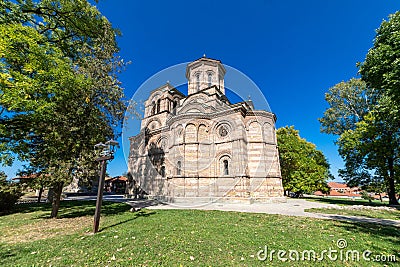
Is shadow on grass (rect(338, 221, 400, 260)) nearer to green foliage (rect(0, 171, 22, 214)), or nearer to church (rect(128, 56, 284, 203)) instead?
church (rect(128, 56, 284, 203))

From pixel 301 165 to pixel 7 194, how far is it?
88.6ft

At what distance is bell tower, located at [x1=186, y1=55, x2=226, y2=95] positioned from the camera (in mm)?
23828

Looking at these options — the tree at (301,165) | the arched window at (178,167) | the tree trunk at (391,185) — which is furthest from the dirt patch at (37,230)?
the tree trunk at (391,185)

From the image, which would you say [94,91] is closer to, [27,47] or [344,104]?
[27,47]

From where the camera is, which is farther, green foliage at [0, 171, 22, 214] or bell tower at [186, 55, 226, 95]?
bell tower at [186, 55, 226, 95]

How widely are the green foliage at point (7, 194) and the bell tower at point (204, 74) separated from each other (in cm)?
1956

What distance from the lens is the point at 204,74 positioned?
23.9m

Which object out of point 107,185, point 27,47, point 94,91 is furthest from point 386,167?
point 107,185

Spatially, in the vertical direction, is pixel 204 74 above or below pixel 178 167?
above

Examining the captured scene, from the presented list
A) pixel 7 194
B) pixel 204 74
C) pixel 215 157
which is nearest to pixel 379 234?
pixel 215 157

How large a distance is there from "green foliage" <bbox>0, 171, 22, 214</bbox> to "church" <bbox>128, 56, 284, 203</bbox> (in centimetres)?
1064

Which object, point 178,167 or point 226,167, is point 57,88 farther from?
point 226,167

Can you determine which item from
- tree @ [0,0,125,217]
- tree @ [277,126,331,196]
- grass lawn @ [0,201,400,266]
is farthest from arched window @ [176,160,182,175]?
tree @ [277,126,331,196]

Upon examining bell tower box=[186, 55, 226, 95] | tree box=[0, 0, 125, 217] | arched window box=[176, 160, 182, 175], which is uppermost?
bell tower box=[186, 55, 226, 95]
